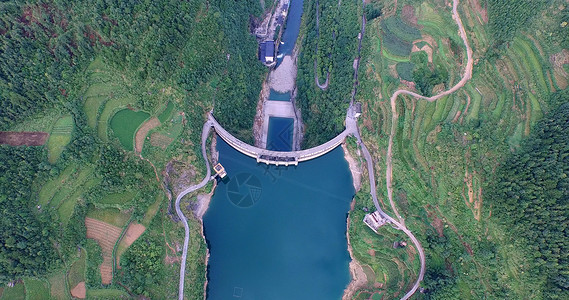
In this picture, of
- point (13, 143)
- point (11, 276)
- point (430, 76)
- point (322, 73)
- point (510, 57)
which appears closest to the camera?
point (11, 276)

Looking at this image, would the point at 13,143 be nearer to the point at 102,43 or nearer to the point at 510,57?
the point at 102,43

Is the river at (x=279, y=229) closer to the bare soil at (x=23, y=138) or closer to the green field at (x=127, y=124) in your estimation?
the green field at (x=127, y=124)

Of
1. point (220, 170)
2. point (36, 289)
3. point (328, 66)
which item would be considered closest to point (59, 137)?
point (36, 289)

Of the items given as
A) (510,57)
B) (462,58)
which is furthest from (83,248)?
(510,57)

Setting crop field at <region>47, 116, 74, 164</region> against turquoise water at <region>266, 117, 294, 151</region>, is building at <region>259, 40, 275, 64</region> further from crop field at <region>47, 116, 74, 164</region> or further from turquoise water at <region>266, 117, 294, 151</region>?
crop field at <region>47, 116, 74, 164</region>

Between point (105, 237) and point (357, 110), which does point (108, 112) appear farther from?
point (357, 110)

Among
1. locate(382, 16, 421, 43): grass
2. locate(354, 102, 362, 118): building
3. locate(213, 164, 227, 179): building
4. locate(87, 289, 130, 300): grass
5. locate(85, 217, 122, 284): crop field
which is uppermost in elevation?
locate(382, 16, 421, 43): grass

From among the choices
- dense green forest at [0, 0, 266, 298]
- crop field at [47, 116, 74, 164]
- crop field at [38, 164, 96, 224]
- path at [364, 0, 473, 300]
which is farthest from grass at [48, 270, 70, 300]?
path at [364, 0, 473, 300]
